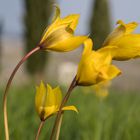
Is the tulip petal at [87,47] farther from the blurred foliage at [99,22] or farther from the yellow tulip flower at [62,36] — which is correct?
the blurred foliage at [99,22]

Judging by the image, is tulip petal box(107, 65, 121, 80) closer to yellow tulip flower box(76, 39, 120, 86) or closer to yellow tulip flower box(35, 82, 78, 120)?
yellow tulip flower box(76, 39, 120, 86)

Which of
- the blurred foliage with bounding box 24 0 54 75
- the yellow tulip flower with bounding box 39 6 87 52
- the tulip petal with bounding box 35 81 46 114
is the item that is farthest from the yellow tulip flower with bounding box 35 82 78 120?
the blurred foliage with bounding box 24 0 54 75

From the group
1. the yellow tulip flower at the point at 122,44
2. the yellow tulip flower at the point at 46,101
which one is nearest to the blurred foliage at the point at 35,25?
the yellow tulip flower at the point at 46,101

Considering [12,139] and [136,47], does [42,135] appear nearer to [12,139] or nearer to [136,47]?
[12,139]

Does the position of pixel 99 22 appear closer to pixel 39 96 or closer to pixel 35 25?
pixel 35 25

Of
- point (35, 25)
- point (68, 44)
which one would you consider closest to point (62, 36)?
point (68, 44)
